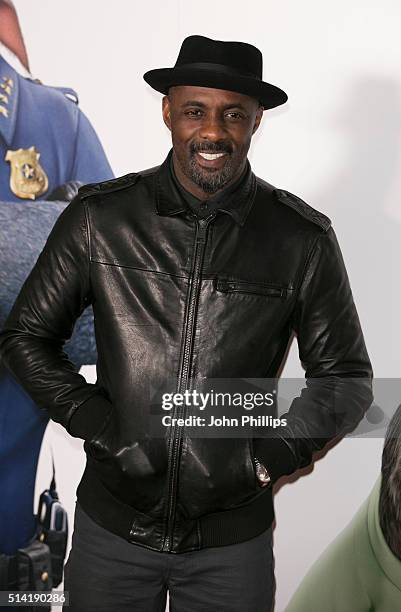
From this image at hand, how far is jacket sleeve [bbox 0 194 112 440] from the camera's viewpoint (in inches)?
77.2

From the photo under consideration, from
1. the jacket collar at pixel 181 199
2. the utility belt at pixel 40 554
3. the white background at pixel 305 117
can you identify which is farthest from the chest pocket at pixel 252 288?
the utility belt at pixel 40 554

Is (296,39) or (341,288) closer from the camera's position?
(341,288)

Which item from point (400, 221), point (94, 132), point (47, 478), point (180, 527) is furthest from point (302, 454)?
point (94, 132)

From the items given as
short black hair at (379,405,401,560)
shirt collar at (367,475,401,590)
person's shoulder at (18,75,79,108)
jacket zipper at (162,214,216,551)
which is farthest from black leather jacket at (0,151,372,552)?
person's shoulder at (18,75,79,108)

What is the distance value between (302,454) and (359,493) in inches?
20.1

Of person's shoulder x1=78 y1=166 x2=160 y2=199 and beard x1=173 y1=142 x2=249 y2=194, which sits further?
person's shoulder x1=78 y1=166 x2=160 y2=199

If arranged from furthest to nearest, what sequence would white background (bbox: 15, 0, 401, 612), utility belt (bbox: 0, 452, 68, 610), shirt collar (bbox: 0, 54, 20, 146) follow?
utility belt (bbox: 0, 452, 68, 610)
shirt collar (bbox: 0, 54, 20, 146)
white background (bbox: 15, 0, 401, 612)

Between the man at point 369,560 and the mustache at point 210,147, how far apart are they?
0.95 metres

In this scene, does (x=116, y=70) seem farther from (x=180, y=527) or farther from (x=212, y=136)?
(x=180, y=527)

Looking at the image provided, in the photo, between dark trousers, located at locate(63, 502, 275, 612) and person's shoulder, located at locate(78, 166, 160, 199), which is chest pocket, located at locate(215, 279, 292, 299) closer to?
person's shoulder, located at locate(78, 166, 160, 199)

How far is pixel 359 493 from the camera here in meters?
2.40

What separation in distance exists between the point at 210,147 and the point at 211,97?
12 centimetres

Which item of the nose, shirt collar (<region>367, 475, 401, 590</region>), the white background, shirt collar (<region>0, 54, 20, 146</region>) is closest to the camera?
the nose

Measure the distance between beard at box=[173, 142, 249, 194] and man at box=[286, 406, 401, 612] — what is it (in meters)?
0.89
